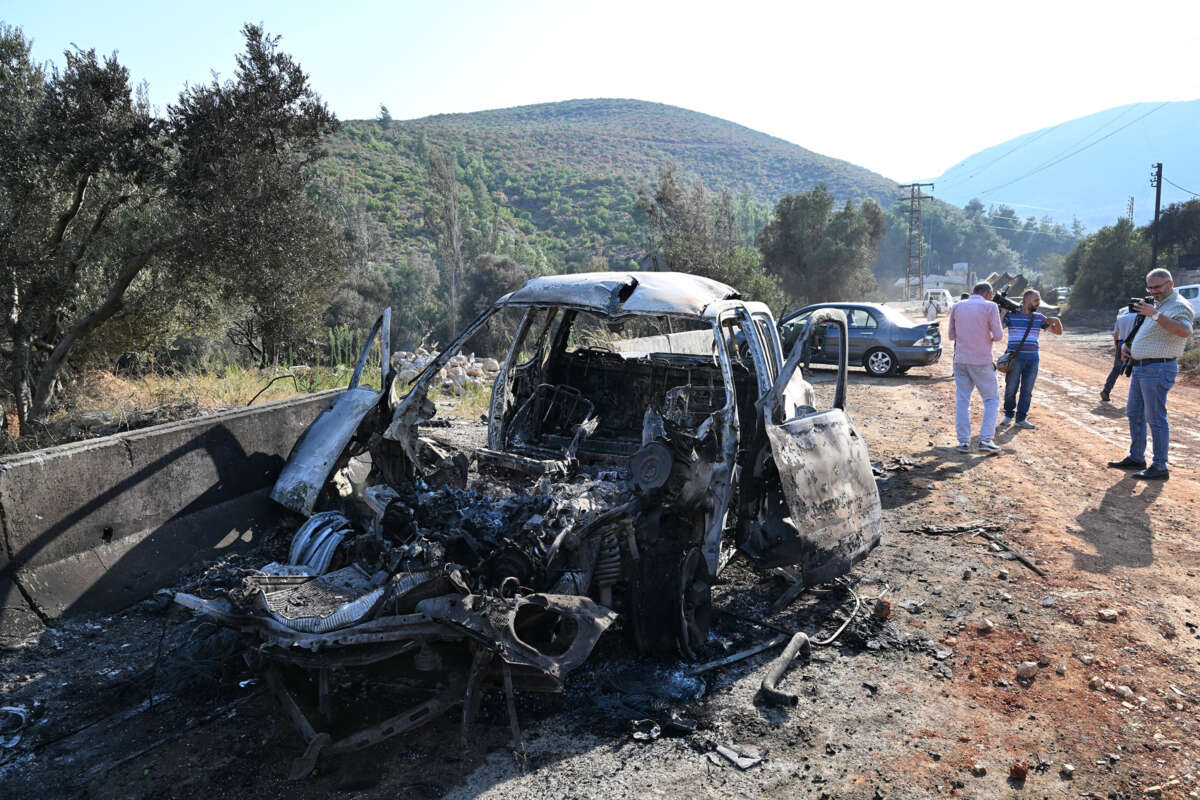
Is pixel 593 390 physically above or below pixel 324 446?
above

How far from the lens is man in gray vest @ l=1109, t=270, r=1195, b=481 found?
6.75m

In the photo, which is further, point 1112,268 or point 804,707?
point 1112,268

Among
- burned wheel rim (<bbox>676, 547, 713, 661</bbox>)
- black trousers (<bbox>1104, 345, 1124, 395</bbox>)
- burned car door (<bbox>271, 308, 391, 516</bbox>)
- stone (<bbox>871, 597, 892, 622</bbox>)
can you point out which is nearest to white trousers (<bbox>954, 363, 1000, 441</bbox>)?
black trousers (<bbox>1104, 345, 1124, 395</bbox>)

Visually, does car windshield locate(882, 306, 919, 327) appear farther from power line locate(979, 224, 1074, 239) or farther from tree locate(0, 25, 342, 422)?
power line locate(979, 224, 1074, 239)

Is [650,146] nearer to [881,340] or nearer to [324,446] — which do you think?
[881,340]

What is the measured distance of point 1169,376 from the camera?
686 centimetres

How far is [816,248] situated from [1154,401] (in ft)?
101

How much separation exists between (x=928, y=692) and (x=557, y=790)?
1972 mm

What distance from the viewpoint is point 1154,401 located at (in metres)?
6.93

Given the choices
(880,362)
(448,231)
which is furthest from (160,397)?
(448,231)

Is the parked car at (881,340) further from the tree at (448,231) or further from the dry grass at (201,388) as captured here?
the tree at (448,231)

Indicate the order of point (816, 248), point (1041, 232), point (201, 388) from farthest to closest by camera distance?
point (1041, 232)
point (816, 248)
point (201, 388)

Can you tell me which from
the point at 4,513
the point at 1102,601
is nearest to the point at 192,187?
the point at 4,513

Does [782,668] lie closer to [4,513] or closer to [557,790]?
[557,790]
